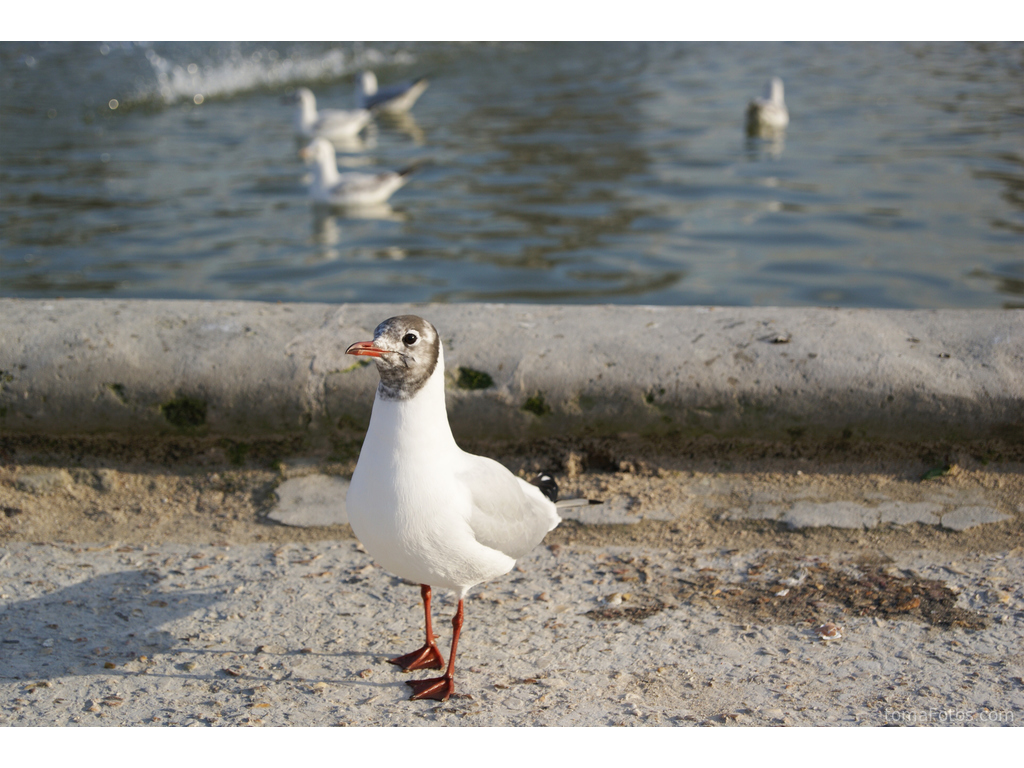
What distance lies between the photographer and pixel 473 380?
13.4 ft

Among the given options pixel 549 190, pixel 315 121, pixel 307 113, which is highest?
pixel 307 113

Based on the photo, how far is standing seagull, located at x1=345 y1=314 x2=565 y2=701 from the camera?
2.79 meters

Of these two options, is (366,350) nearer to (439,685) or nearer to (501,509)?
(501,509)

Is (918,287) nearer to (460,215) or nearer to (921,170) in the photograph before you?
(921,170)

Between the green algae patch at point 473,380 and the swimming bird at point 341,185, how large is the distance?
6.52m

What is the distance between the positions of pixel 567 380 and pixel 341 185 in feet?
22.3

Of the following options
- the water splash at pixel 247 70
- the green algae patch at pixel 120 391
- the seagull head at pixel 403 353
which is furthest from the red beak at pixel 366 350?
the water splash at pixel 247 70

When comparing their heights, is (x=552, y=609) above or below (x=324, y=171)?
below

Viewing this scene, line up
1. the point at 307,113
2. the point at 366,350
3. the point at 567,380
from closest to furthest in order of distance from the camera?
the point at 366,350 → the point at 567,380 → the point at 307,113

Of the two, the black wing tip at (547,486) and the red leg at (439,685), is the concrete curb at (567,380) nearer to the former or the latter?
the black wing tip at (547,486)

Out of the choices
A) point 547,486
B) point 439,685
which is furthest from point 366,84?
point 439,685

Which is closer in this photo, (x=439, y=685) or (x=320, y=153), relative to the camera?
(x=439, y=685)

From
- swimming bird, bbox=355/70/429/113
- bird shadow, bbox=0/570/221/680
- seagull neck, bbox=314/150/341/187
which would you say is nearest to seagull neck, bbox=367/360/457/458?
bird shadow, bbox=0/570/221/680

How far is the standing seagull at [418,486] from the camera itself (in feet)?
9.14
